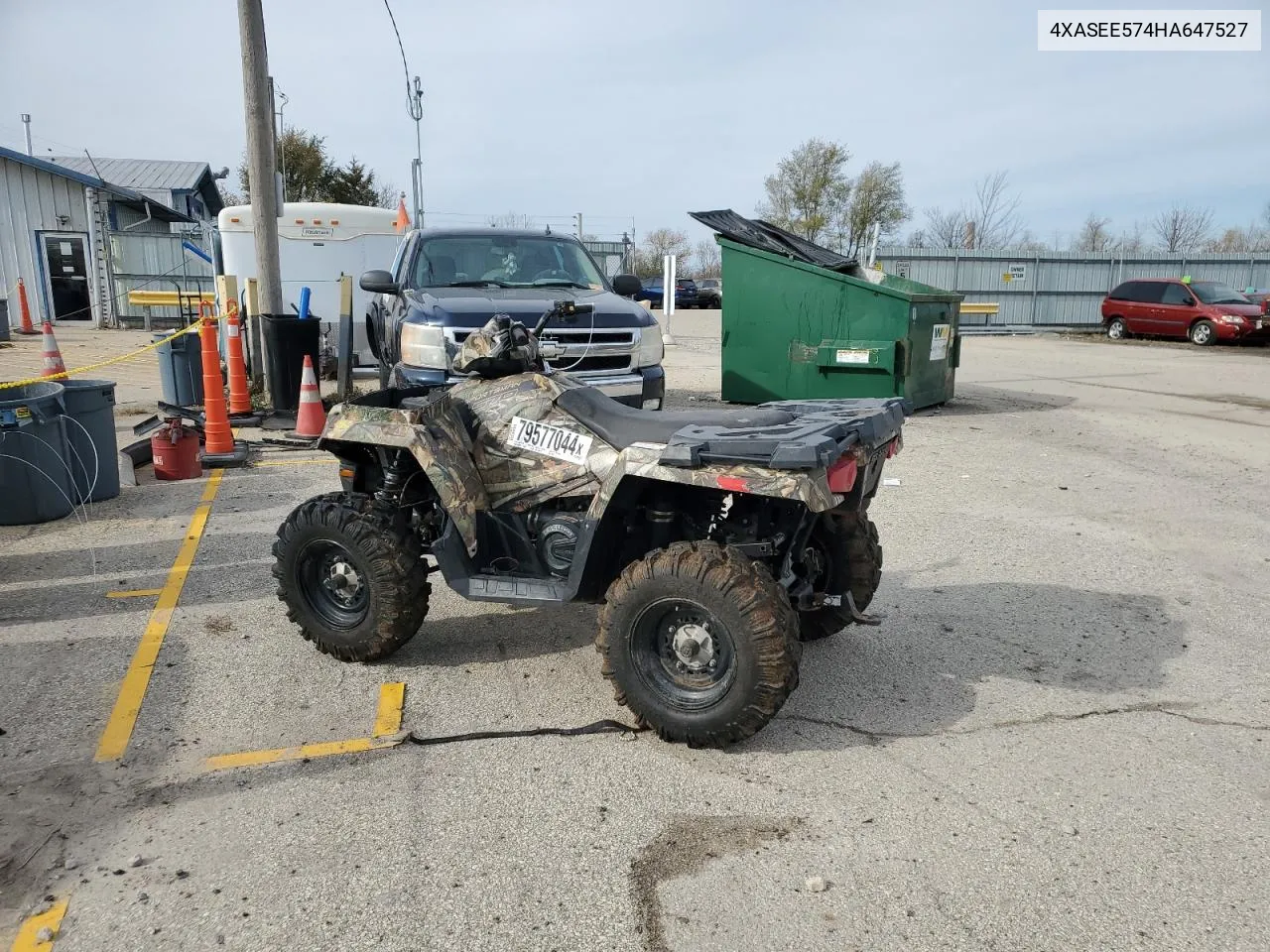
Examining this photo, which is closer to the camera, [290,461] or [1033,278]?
[290,461]

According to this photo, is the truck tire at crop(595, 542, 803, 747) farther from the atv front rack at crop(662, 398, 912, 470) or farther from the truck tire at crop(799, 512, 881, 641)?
the truck tire at crop(799, 512, 881, 641)

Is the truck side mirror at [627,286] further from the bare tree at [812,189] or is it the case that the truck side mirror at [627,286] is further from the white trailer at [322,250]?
the bare tree at [812,189]

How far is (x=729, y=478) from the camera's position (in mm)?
3230

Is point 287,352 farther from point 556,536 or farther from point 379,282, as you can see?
point 556,536

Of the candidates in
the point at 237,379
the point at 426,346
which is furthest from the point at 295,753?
the point at 237,379

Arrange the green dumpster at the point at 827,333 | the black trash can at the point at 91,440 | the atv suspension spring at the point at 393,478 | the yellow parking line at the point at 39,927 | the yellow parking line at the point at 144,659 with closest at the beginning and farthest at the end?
the yellow parking line at the point at 39,927, the yellow parking line at the point at 144,659, the atv suspension spring at the point at 393,478, the black trash can at the point at 91,440, the green dumpster at the point at 827,333

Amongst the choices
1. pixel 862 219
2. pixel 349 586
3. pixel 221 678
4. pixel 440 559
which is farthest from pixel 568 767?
pixel 862 219

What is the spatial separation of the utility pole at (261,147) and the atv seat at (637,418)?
832cm

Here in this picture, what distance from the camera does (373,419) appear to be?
4020mm

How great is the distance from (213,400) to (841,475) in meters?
6.61

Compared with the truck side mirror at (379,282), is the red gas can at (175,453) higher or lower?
lower

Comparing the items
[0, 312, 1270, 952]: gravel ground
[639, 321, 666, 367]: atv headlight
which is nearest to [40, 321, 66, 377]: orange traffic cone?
[0, 312, 1270, 952]: gravel ground

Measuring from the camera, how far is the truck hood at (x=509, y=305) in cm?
732

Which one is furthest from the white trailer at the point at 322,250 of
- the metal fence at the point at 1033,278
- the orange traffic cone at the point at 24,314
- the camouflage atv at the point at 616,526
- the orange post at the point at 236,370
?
the metal fence at the point at 1033,278
